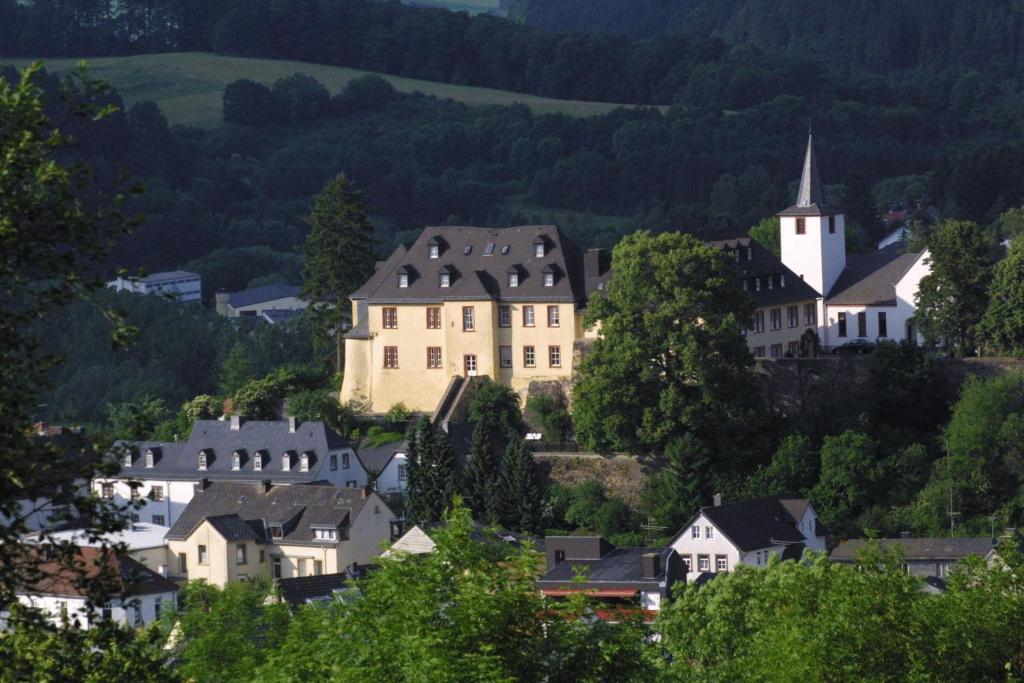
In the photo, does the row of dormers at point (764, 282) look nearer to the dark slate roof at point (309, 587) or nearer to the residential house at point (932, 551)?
the residential house at point (932, 551)

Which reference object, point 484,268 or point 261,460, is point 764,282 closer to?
point 484,268

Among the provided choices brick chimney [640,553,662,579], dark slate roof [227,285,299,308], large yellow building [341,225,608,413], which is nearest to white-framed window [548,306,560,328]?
large yellow building [341,225,608,413]

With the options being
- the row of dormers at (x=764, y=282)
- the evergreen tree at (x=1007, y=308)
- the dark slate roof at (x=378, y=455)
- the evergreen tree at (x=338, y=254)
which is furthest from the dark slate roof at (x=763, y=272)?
the evergreen tree at (x=338, y=254)

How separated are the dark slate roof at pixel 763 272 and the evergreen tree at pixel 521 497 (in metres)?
7.63

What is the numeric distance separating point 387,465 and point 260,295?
6494cm

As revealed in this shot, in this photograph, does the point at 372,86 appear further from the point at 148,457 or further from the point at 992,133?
the point at 148,457

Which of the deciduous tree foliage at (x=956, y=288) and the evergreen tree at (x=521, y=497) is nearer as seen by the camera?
the evergreen tree at (x=521, y=497)

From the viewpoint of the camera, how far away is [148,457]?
66.0 metres

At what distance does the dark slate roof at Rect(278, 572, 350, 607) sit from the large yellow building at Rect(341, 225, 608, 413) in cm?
970

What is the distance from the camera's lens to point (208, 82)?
543 ft

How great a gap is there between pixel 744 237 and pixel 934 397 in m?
8.86

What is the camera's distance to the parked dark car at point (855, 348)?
204ft

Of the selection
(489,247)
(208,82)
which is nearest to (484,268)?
(489,247)

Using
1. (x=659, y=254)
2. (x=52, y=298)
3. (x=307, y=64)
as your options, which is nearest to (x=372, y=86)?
(x=307, y=64)
